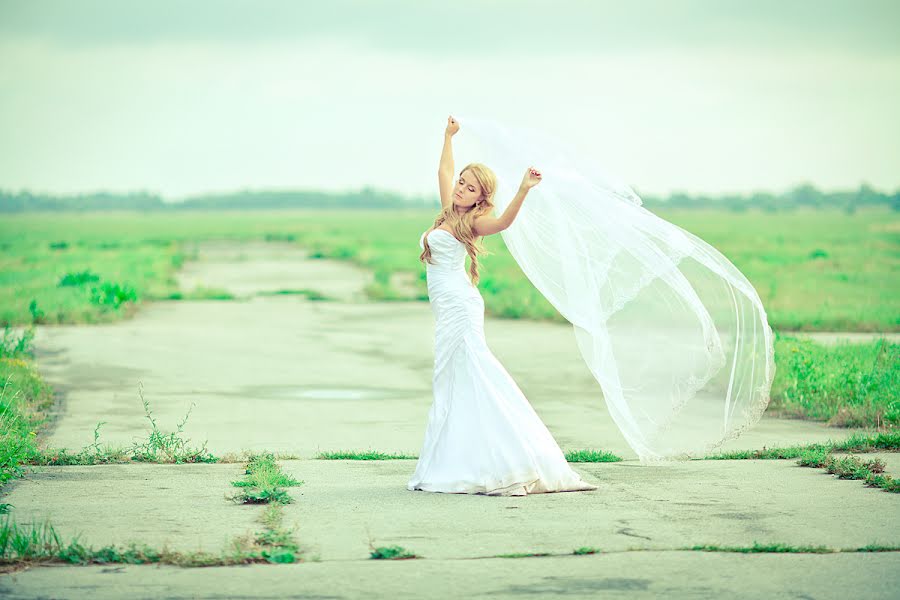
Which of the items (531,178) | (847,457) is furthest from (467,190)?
(847,457)

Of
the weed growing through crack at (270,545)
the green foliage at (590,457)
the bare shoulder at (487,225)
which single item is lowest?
the green foliage at (590,457)

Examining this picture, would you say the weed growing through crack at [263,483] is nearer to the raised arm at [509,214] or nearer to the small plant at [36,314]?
the raised arm at [509,214]

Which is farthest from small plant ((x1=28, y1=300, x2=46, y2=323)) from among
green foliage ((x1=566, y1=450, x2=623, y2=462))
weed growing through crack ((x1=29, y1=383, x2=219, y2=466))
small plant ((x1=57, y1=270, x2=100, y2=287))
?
green foliage ((x1=566, y1=450, x2=623, y2=462))

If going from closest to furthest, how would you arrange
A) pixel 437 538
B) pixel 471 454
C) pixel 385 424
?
pixel 437 538
pixel 471 454
pixel 385 424

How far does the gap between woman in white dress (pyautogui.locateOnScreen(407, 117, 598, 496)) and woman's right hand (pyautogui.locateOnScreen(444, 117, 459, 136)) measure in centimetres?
66

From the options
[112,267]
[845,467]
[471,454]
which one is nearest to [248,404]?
[471,454]

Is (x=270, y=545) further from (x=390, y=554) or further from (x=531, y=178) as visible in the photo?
(x=531, y=178)

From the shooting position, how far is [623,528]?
22.8ft

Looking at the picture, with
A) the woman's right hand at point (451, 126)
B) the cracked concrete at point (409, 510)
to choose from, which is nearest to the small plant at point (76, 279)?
the cracked concrete at point (409, 510)

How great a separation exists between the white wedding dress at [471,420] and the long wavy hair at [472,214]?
59mm

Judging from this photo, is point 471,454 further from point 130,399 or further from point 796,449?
point 130,399

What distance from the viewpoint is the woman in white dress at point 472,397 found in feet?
25.9

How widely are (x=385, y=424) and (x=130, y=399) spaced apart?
355cm

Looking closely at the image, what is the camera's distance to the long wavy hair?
8.20 meters
